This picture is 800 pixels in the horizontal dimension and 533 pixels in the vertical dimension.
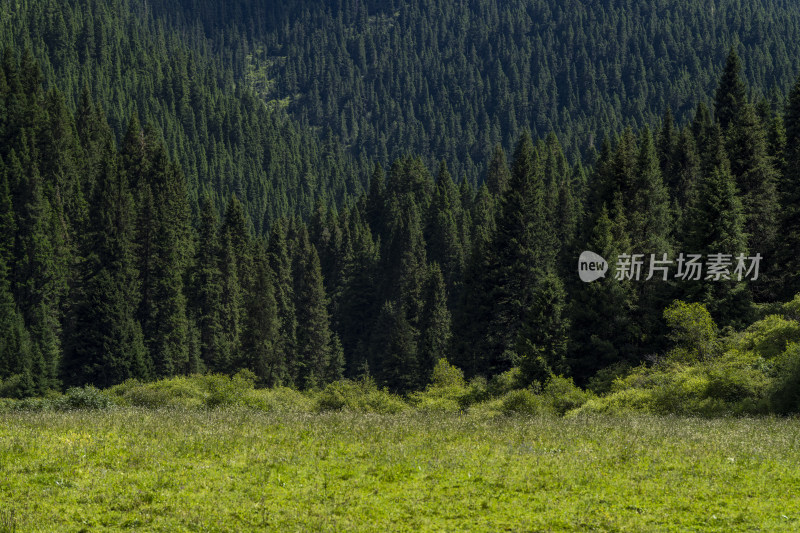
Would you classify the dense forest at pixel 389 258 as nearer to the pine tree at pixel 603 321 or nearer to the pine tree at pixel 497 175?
the pine tree at pixel 603 321

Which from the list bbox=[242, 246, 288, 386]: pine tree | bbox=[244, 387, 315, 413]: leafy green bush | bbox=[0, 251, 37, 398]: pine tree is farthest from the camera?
bbox=[242, 246, 288, 386]: pine tree

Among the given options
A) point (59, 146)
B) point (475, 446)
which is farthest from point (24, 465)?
point (59, 146)

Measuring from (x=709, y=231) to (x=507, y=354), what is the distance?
24368 mm

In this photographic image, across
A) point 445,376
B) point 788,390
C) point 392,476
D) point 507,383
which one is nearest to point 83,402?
point 392,476

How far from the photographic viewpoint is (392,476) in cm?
1585

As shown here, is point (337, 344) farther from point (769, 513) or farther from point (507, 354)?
point (769, 513)

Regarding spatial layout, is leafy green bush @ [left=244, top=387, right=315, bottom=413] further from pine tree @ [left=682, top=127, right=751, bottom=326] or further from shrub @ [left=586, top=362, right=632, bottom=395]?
pine tree @ [left=682, top=127, right=751, bottom=326]

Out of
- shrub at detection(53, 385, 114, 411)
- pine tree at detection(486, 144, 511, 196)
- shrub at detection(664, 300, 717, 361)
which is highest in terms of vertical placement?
pine tree at detection(486, 144, 511, 196)

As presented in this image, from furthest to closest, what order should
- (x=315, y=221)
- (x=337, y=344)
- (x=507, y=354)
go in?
(x=315, y=221), (x=337, y=344), (x=507, y=354)

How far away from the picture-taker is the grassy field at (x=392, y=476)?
13469 millimetres

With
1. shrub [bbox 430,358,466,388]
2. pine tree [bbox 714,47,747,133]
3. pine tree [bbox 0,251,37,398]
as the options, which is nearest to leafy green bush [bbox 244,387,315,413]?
shrub [bbox 430,358,466,388]

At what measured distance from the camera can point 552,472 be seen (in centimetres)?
1573

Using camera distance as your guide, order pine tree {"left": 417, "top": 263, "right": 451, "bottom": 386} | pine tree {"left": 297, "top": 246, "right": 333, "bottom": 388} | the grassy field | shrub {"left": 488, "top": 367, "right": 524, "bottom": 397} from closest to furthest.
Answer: the grassy field
shrub {"left": 488, "top": 367, "right": 524, "bottom": 397}
pine tree {"left": 417, "top": 263, "right": 451, "bottom": 386}
pine tree {"left": 297, "top": 246, "right": 333, "bottom": 388}

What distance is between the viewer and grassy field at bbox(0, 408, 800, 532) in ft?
44.2
